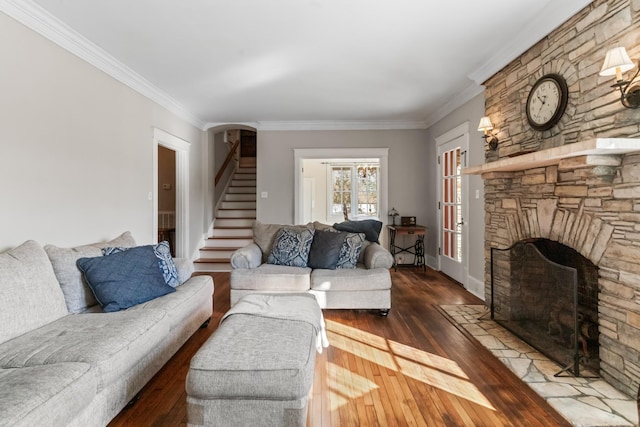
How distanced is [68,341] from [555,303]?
3.14 m

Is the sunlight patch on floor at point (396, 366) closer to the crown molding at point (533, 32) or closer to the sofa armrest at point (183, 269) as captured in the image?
the sofa armrest at point (183, 269)

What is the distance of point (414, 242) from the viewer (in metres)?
6.02

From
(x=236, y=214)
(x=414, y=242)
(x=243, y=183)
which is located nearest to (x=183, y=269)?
(x=236, y=214)

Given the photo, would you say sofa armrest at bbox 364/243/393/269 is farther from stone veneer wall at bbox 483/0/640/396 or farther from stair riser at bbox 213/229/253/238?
stair riser at bbox 213/229/253/238

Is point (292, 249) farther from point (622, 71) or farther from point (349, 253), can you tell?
point (622, 71)

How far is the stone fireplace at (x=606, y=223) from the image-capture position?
75.7 inches

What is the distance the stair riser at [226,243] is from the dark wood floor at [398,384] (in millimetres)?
2934

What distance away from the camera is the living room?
221 centimetres

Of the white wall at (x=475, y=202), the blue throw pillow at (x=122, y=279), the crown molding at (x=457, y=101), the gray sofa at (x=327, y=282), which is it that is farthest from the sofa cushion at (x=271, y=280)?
the crown molding at (x=457, y=101)

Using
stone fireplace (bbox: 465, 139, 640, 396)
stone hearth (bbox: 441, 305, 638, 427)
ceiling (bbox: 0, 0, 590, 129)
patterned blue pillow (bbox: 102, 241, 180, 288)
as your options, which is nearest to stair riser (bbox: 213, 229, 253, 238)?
ceiling (bbox: 0, 0, 590, 129)

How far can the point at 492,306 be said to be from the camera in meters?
3.29

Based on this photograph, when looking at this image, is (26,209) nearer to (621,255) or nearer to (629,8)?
(621,255)

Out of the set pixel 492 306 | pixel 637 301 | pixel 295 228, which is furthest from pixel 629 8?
pixel 295 228

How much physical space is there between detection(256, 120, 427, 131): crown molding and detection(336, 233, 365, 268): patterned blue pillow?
9.44 feet
